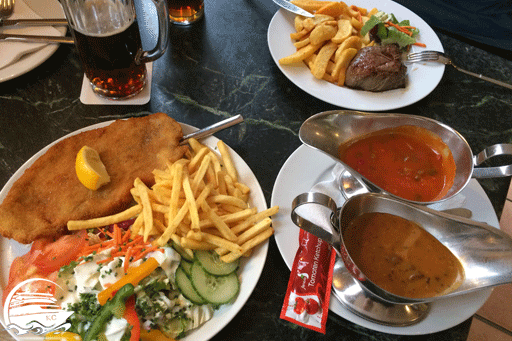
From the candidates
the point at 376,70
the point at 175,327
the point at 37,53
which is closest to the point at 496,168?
the point at 376,70

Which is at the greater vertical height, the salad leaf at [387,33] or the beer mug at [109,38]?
the beer mug at [109,38]

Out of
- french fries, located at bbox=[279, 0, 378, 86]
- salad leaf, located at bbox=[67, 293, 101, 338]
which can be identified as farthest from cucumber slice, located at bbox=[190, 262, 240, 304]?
french fries, located at bbox=[279, 0, 378, 86]

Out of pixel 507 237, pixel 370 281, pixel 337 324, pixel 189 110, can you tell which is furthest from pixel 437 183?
pixel 189 110

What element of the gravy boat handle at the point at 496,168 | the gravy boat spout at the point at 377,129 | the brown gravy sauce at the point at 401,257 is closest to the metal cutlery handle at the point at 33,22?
the gravy boat spout at the point at 377,129

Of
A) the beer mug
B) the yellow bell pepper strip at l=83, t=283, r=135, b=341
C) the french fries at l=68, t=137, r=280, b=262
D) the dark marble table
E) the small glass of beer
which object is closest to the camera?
the yellow bell pepper strip at l=83, t=283, r=135, b=341

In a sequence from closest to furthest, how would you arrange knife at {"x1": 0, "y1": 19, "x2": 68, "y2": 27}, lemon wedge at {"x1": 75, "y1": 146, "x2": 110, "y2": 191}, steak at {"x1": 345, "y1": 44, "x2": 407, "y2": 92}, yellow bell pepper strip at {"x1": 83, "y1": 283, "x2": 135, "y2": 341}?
1. yellow bell pepper strip at {"x1": 83, "y1": 283, "x2": 135, "y2": 341}
2. lemon wedge at {"x1": 75, "y1": 146, "x2": 110, "y2": 191}
3. steak at {"x1": 345, "y1": 44, "x2": 407, "y2": 92}
4. knife at {"x1": 0, "y1": 19, "x2": 68, "y2": 27}

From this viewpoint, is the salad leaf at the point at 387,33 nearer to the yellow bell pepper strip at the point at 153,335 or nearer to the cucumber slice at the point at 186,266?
the cucumber slice at the point at 186,266

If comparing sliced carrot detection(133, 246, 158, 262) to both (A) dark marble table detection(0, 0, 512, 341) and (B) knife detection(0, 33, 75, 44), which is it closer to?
(A) dark marble table detection(0, 0, 512, 341)
